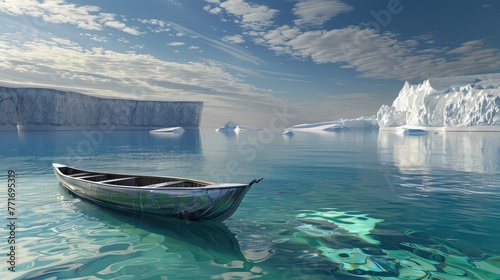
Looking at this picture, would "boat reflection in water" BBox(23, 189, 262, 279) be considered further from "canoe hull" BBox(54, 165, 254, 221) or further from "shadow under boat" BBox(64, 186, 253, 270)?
"canoe hull" BBox(54, 165, 254, 221)

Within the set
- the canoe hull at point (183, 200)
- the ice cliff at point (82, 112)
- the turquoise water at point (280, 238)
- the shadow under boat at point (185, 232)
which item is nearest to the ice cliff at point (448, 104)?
the ice cliff at point (82, 112)

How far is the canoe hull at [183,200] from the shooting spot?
813 centimetres

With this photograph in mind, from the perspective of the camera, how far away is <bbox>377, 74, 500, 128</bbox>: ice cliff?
8031cm

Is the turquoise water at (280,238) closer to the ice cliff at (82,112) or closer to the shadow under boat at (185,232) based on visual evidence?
the shadow under boat at (185,232)

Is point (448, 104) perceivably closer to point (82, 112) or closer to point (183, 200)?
point (183, 200)

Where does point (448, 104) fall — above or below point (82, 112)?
above

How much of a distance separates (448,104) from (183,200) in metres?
99.8

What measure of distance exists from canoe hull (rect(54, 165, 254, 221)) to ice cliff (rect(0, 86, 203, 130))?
82179mm

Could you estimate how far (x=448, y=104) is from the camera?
288 feet

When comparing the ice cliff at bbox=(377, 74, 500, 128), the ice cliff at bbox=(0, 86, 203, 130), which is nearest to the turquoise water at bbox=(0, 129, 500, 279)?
the ice cliff at bbox=(0, 86, 203, 130)

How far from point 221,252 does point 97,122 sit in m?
96.2

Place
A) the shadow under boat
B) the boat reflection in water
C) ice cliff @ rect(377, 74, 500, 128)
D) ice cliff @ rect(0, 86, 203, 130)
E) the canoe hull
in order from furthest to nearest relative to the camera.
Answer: ice cliff @ rect(377, 74, 500, 128)
ice cliff @ rect(0, 86, 203, 130)
the canoe hull
the shadow under boat
the boat reflection in water

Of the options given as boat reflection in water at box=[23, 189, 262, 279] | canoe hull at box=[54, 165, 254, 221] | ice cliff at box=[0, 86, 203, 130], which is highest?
ice cliff at box=[0, 86, 203, 130]

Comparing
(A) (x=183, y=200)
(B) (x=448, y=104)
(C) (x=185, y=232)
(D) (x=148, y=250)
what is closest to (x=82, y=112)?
(A) (x=183, y=200)
